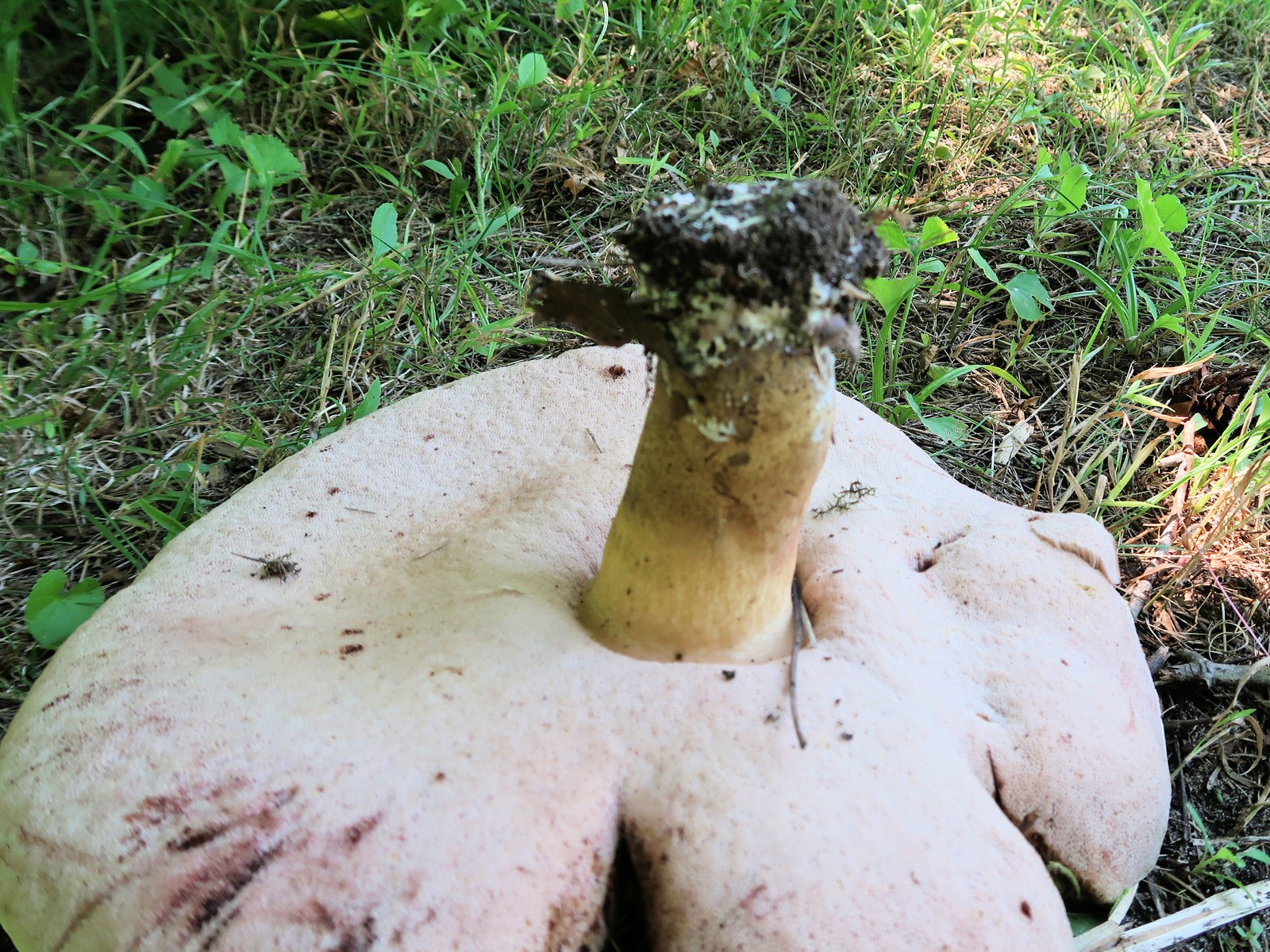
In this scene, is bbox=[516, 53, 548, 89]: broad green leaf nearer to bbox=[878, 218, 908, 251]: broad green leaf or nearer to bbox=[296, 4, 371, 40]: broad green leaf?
bbox=[296, 4, 371, 40]: broad green leaf

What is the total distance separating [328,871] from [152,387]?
60.1 inches

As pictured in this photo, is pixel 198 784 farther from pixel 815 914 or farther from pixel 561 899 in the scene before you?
pixel 815 914

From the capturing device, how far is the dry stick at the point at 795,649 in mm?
1009

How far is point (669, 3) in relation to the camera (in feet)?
9.50

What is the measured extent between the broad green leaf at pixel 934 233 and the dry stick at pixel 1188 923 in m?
1.39

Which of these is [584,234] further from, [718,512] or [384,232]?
[718,512]

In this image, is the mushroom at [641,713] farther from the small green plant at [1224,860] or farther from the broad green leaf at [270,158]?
the broad green leaf at [270,158]

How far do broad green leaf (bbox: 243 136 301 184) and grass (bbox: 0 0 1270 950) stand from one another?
0.03 ft

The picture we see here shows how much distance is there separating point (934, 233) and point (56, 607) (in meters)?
1.96

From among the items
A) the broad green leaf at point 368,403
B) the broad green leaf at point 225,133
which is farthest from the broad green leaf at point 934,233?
the broad green leaf at point 225,133

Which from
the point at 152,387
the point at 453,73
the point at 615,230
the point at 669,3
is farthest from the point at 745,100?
the point at 152,387

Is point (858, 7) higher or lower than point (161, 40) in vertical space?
higher

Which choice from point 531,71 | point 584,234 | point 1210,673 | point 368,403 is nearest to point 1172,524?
point 1210,673

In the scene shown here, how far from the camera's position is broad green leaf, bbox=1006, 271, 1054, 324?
7.67ft
